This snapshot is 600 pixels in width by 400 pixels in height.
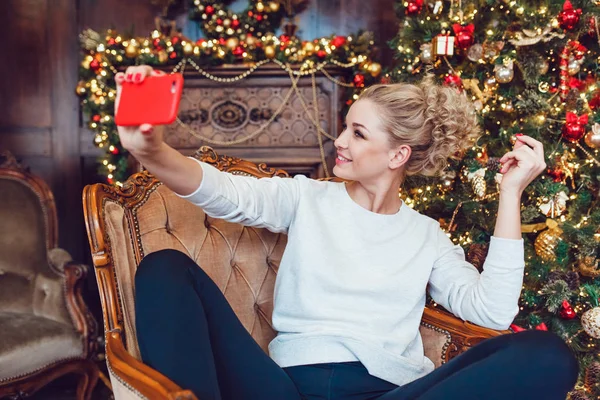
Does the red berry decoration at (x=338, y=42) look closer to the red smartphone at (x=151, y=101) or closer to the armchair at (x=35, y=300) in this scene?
the armchair at (x=35, y=300)

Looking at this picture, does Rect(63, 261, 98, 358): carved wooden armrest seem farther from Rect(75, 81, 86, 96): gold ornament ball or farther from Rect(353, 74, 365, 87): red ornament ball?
Rect(353, 74, 365, 87): red ornament ball

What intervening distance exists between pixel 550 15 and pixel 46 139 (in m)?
2.62

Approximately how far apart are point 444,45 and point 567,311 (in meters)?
1.16

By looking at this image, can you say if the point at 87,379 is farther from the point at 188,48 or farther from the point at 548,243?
the point at 548,243

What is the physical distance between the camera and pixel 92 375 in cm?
249

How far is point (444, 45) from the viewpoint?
2.58 metres

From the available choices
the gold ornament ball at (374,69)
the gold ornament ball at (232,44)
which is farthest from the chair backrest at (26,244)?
the gold ornament ball at (374,69)

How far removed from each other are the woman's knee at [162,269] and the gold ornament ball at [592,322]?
1594 mm

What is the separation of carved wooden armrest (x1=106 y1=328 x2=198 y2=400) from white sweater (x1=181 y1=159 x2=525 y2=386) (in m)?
0.37

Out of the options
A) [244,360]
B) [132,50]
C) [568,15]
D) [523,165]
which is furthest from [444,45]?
[244,360]

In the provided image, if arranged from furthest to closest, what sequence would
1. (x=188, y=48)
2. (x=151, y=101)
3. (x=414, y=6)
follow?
1. (x=188, y=48)
2. (x=414, y=6)
3. (x=151, y=101)

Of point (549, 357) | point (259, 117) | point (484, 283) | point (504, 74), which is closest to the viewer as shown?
point (549, 357)

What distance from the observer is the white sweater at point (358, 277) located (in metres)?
1.56

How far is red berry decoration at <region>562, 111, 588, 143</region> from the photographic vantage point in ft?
7.74
